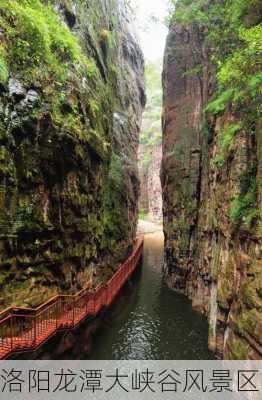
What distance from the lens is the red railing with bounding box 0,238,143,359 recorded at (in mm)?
6828

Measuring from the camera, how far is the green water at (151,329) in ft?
37.3

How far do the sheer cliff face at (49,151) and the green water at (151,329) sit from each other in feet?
9.52

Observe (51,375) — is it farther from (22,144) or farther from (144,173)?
(144,173)

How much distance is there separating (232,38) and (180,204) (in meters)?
10.1

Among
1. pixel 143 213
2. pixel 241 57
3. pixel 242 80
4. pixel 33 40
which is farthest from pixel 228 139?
pixel 143 213

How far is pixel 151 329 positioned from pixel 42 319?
21.9 ft

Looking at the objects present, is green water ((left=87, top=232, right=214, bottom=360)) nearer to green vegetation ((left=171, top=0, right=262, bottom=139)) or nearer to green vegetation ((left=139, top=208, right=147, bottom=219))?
green vegetation ((left=171, top=0, right=262, bottom=139))

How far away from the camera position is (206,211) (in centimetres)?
1545

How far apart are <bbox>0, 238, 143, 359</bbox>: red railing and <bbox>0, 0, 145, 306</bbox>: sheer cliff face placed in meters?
0.44

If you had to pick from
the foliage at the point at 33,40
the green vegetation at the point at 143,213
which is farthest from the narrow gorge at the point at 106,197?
the green vegetation at the point at 143,213

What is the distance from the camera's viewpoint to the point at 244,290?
773 centimetres

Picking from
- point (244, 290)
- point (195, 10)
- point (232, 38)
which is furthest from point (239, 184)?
point (195, 10)

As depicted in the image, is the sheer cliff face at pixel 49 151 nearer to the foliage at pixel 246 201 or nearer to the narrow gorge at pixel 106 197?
the narrow gorge at pixel 106 197

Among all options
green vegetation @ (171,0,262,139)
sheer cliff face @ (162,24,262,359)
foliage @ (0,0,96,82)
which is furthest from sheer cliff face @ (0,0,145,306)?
sheer cliff face @ (162,24,262,359)
